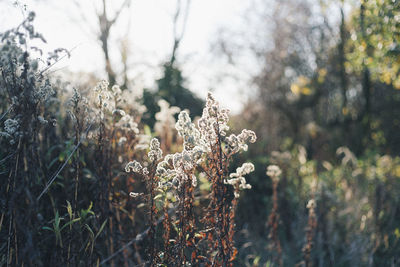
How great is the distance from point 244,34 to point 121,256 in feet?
49.7

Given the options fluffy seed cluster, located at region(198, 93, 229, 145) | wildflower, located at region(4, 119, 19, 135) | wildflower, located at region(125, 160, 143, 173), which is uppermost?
fluffy seed cluster, located at region(198, 93, 229, 145)

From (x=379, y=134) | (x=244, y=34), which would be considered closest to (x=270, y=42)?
(x=244, y=34)

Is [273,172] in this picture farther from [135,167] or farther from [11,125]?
[11,125]

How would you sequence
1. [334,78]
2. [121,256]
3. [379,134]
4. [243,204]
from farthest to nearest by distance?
[334,78], [379,134], [243,204], [121,256]

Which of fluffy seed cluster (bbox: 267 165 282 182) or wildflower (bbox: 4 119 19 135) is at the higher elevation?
fluffy seed cluster (bbox: 267 165 282 182)

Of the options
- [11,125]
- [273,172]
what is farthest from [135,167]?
[273,172]

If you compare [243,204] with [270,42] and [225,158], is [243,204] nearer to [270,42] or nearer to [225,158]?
[225,158]

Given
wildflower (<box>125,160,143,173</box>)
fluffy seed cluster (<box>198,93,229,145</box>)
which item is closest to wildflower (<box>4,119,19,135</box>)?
wildflower (<box>125,160,143,173</box>)

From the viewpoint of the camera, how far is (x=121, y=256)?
2516 mm

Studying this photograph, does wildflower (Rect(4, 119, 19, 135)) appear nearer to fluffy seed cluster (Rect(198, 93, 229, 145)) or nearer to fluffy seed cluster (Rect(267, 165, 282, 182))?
fluffy seed cluster (Rect(198, 93, 229, 145))

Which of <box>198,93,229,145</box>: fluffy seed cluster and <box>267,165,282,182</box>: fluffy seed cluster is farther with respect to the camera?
<box>267,165,282,182</box>: fluffy seed cluster

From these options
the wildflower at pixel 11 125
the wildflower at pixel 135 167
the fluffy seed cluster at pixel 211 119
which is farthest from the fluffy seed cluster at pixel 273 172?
the wildflower at pixel 11 125

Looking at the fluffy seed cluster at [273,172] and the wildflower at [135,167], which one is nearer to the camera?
the wildflower at [135,167]

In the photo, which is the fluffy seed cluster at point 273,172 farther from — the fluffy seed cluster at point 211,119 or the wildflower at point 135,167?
the wildflower at point 135,167
